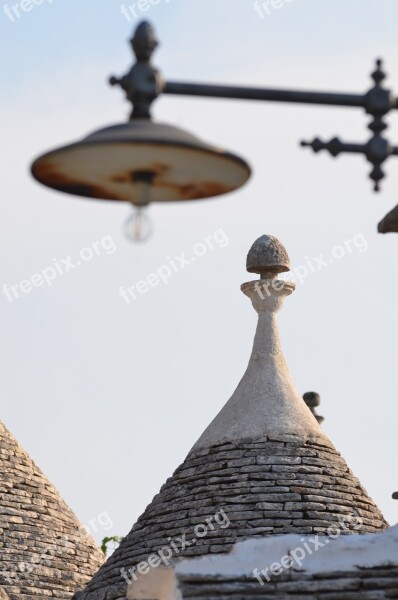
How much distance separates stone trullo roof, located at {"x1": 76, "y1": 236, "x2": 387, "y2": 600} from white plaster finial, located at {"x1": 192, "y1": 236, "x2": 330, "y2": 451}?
0.03 ft

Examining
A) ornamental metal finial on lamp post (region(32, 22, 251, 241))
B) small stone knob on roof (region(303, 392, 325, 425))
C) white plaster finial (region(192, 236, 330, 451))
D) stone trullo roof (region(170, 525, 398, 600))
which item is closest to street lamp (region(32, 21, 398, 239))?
ornamental metal finial on lamp post (region(32, 22, 251, 241))

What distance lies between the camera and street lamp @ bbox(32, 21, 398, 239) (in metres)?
7.15

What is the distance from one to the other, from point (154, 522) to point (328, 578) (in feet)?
25.1

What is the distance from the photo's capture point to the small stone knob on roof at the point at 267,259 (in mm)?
18891

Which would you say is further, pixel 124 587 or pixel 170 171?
pixel 124 587

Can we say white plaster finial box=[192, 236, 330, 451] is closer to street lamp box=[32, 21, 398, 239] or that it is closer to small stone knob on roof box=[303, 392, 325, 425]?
small stone knob on roof box=[303, 392, 325, 425]

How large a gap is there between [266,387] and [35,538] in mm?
5254

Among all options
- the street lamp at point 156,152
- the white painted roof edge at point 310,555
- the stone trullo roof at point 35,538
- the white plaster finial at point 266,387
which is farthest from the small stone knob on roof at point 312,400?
the street lamp at point 156,152

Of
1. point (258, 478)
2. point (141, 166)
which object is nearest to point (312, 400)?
point (258, 478)

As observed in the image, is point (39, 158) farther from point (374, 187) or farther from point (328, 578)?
point (328, 578)

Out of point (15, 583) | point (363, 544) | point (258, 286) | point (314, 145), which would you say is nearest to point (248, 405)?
point (258, 286)

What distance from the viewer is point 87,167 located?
7.30m

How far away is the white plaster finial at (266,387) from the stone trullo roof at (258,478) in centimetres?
1

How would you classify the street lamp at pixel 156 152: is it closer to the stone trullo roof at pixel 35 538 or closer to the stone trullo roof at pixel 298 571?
the stone trullo roof at pixel 298 571
